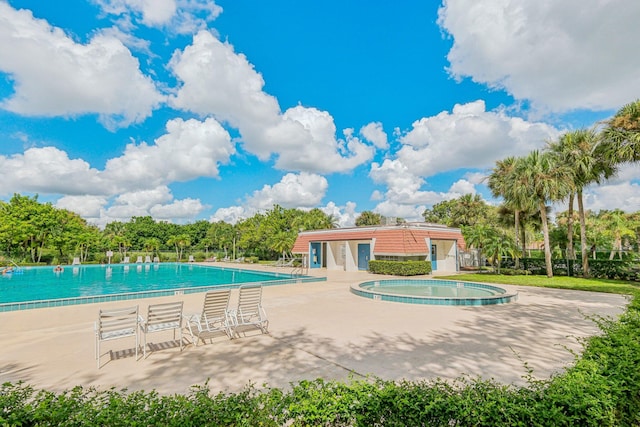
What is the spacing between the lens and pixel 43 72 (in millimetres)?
11109

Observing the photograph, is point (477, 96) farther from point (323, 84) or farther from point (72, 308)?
point (72, 308)

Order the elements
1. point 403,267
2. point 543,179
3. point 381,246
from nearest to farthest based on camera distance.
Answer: point 543,179 → point 403,267 → point 381,246

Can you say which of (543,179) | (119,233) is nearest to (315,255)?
(543,179)

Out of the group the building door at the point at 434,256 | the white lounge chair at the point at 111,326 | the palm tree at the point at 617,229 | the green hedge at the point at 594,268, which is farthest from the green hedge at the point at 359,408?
the palm tree at the point at 617,229

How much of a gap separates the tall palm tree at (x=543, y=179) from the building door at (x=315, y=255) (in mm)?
15458

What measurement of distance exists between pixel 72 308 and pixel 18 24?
29.1 feet

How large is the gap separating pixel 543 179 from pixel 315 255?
56.6 feet

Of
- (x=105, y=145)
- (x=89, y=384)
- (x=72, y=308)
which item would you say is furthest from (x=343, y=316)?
(x=105, y=145)

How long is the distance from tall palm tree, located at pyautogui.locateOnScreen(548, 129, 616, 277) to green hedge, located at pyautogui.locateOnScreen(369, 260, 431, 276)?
8622mm

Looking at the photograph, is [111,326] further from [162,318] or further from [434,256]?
[434,256]

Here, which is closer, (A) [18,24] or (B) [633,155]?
(A) [18,24]

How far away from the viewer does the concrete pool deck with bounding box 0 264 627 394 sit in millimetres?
4488

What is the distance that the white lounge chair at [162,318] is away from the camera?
5.55m

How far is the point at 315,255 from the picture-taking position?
27.6 m
